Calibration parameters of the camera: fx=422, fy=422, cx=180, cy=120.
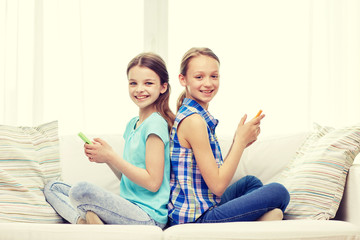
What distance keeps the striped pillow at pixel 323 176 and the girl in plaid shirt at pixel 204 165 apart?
0.15 m

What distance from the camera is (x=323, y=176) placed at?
5.51ft

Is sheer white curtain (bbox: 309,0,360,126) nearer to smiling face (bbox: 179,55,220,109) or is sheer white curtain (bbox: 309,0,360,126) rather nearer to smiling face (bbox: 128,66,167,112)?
smiling face (bbox: 179,55,220,109)

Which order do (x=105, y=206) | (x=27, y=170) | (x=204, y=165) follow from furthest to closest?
(x=27, y=170)
(x=204, y=165)
(x=105, y=206)

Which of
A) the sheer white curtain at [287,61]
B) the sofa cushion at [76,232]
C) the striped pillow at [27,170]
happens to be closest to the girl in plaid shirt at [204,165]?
the sofa cushion at [76,232]

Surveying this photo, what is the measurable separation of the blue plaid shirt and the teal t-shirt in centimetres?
3

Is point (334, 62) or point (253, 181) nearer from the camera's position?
point (253, 181)

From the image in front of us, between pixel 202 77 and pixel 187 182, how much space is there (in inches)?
16.6

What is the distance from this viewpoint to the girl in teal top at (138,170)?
1.47 meters

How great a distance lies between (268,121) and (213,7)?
2.91 ft

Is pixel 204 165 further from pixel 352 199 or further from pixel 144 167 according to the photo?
pixel 352 199

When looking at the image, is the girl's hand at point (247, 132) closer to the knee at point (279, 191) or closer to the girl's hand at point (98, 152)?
the knee at point (279, 191)

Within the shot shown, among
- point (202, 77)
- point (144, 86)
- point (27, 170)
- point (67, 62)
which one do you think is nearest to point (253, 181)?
point (202, 77)

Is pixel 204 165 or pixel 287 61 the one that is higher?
pixel 287 61

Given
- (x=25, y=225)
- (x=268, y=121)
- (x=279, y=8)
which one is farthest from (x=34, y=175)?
(x=279, y=8)
